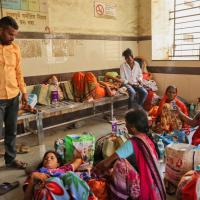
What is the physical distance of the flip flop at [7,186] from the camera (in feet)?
7.97

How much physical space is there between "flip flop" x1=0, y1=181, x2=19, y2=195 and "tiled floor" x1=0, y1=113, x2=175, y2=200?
0.04 m

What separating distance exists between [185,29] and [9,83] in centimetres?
433

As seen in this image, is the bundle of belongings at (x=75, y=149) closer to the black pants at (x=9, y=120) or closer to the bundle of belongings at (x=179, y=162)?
the black pants at (x=9, y=120)

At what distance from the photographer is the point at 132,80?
192 inches

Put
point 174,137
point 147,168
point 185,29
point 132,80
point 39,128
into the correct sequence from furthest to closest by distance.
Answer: point 185,29
point 132,80
point 39,128
point 174,137
point 147,168

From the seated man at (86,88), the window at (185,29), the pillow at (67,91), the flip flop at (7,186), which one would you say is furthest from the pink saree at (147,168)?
the window at (185,29)

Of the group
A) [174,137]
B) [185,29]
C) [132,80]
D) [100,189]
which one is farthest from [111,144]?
[185,29]

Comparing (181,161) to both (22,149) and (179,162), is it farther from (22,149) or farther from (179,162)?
(22,149)

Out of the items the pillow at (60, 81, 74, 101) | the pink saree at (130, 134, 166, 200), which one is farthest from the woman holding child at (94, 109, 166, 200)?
the pillow at (60, 81, 74, 101)

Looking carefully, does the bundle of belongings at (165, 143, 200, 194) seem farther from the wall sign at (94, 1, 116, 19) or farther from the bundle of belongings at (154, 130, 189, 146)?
the wall sign at (94, 1, 116, 19)

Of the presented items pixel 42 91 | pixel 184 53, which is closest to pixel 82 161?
pixel 42 91

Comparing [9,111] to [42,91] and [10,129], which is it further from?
[42,91]

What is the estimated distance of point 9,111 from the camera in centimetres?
277

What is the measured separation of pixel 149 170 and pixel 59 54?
10.1ft
